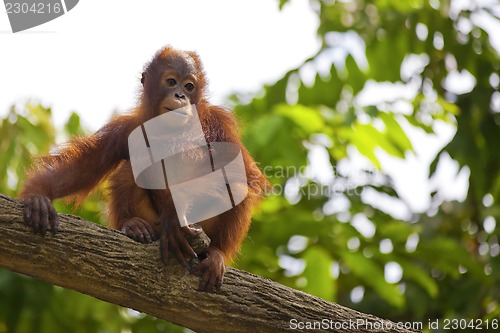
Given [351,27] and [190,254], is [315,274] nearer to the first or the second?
[190,254]

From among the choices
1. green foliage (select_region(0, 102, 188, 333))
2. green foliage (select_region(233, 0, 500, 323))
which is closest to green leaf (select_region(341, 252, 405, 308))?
green foliage (select_region(233, 0, 500, 323))

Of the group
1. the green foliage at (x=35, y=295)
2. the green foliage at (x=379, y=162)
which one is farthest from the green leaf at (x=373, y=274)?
the green foliage at (x=35, y=295)

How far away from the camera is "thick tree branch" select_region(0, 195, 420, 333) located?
4.52m

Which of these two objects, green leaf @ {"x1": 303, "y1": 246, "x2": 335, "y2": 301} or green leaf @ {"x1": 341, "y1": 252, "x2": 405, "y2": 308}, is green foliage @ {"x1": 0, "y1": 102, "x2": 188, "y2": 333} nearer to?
green leaf @ {"x1": 303, "y1": 246, "x2": 335, "y2": 301}

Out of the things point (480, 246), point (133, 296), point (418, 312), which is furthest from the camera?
point (480, 246)

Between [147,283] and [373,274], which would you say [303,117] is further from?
[147,283]

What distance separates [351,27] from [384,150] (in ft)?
7.26

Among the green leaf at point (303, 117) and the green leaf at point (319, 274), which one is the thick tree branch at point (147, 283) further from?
the green leaf at point (303, 117)

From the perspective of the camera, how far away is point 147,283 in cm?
473

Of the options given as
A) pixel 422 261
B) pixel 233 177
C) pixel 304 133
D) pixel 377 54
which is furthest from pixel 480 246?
pixel 233 177

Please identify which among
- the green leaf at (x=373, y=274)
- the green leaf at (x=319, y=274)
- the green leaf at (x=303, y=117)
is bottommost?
the green leaf at (x=373, y=274)

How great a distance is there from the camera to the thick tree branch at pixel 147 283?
14.8 feet

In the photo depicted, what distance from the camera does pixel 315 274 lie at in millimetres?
6785

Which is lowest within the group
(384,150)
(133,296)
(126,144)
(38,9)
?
(384,150)
